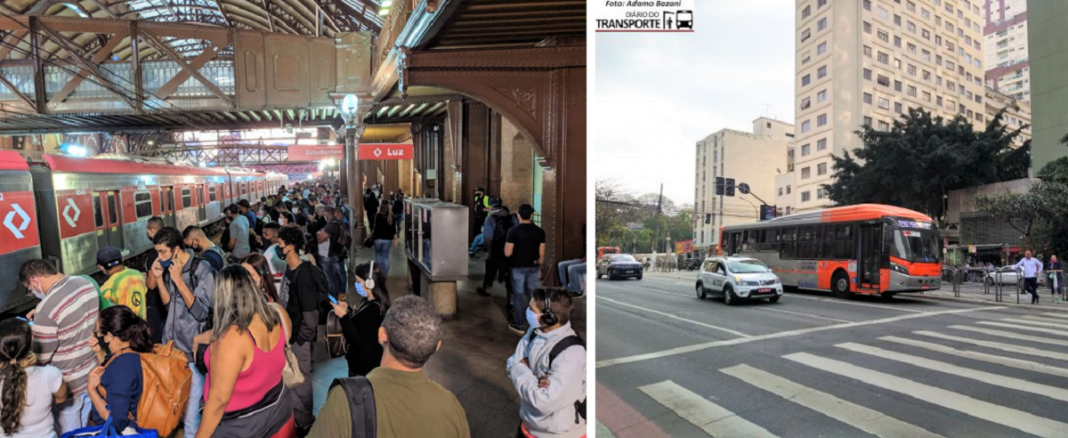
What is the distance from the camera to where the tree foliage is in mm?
4566

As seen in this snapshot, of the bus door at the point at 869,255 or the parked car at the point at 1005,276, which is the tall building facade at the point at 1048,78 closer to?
the parked car at the point at 1005,276

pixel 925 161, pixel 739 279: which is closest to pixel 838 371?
pixel 739 279

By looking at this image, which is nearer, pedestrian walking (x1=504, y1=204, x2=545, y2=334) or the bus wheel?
pedestrian walking (x1=504, y1=204, x2=545, y2=334)

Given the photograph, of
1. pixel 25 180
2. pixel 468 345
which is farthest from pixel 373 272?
pixel 25 180

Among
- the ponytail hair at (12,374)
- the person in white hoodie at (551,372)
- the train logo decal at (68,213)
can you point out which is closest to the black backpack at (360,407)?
the person in white hoodie at (551,372)

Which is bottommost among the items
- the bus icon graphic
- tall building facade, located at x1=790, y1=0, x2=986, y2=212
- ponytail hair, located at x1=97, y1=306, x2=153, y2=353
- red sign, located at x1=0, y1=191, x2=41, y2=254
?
ponytail hair, located at x1=97, y1=306, x2=153, y2=353

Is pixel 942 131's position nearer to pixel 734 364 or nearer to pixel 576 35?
pixel 734 364

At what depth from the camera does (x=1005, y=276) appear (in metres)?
4.83

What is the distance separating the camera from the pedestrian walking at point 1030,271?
4.40 meters

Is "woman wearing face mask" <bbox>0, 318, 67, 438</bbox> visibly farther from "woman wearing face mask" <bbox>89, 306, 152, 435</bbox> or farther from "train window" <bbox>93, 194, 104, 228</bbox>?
"train window" <bbox>93, 194, 104, 228</bbox>

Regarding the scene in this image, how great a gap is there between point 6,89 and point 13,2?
25.9 inches

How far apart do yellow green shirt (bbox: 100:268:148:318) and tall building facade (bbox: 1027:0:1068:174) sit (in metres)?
5.84

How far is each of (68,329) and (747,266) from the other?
16.0ft

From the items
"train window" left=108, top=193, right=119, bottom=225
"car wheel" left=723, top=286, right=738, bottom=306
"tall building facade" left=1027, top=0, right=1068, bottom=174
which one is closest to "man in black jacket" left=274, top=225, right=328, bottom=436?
"train window" left=108, top=193, right=119, bottom=225
